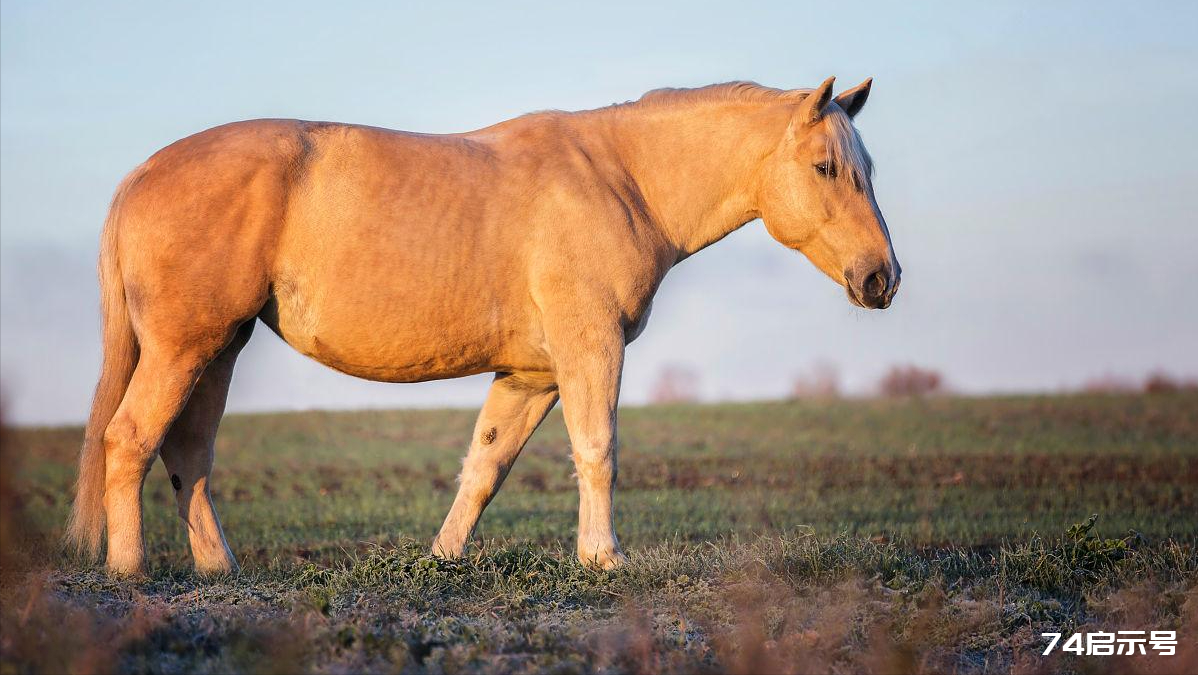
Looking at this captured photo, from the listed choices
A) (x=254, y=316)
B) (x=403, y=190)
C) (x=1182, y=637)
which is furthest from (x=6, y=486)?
(x=1182, y=637)

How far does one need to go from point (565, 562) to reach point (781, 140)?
9.40 feet

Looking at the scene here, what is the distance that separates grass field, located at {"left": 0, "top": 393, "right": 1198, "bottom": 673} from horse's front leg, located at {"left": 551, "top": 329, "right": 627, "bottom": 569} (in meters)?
0.26

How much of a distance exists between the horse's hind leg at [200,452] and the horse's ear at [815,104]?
11.9ft

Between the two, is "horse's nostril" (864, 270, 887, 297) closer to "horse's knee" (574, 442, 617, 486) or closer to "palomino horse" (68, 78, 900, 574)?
"palomino horse" (68, 78, 900, 574)

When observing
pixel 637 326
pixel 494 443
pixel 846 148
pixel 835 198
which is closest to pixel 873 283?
pixel 835 198

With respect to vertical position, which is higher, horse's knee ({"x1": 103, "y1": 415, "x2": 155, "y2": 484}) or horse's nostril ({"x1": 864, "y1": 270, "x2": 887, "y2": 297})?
horse's nostril ({"x1": 864, "y1": 270, "x2": 887, "y2": 297})

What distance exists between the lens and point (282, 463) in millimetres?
17422

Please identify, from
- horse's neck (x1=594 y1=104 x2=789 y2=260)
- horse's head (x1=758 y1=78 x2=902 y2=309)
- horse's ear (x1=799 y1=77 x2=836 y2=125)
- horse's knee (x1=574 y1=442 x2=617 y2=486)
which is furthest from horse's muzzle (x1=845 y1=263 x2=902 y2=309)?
horse's knee (x1=574 y1=442 x2=617 y2=486)

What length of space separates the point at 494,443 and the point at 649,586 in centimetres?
178

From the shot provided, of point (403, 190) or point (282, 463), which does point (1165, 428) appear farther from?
point (403, 190)

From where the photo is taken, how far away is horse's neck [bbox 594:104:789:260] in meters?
7.29

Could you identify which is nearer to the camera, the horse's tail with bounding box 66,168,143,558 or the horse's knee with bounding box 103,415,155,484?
the horse's knee with bounding box 103,415,155,484

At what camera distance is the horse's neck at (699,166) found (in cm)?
729

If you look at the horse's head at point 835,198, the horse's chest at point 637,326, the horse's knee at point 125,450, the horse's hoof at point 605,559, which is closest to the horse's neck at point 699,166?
the horse's head at point 835,198
